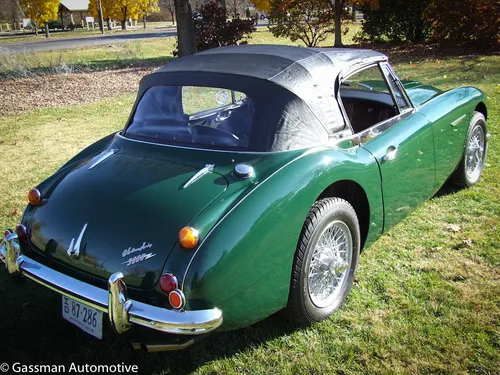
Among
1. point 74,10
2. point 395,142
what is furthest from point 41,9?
point 395,142

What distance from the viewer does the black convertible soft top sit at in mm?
2789

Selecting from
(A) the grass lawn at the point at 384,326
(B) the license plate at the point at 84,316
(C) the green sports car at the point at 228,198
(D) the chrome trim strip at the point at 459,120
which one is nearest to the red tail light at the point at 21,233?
(C) the green sports car at the point at 228,198

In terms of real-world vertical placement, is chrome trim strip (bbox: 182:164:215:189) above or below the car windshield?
below

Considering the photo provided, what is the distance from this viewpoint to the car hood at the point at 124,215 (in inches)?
86.9

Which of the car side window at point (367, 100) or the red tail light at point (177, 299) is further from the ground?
the car side window at point (367, 100)

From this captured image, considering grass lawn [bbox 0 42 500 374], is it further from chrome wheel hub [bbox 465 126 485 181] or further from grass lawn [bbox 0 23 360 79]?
grass lawn [bbox 0 23 360 79]

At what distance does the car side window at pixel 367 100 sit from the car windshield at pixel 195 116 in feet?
3.73

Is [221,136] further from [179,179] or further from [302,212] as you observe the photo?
[302,212]

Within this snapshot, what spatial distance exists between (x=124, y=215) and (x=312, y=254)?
3.41ft

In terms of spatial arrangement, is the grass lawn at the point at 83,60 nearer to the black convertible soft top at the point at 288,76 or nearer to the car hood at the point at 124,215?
the black convertible soft top at the point at 288,76

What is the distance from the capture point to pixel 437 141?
144 inches

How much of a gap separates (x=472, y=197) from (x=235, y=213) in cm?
297

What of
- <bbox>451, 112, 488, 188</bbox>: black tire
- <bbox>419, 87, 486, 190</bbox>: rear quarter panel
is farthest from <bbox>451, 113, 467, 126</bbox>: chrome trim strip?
<bbox>451, 112, 488, 188</bbox>: black tire

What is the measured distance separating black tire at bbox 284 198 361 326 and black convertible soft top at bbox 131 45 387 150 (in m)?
0.43
